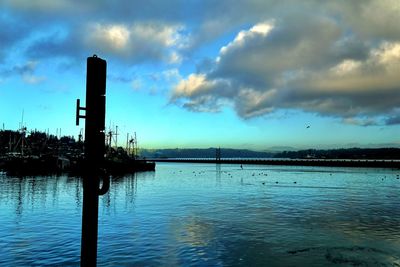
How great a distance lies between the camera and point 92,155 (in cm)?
982

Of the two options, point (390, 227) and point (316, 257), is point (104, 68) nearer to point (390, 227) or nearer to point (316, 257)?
point (316, 257)

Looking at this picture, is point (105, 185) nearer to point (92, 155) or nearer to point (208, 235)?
point (92, 155)

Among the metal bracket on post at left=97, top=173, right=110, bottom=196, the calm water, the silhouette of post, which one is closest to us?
the silhouette of post

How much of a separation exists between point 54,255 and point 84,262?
12750 millimetres

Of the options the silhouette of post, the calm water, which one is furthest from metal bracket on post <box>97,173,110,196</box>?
the calm water

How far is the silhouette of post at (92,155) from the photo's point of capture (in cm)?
972

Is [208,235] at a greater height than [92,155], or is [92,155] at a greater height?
[92,155]

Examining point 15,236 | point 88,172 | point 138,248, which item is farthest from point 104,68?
point 15,236

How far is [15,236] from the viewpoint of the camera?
25.9 meters

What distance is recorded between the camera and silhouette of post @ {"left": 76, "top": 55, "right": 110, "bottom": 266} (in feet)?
31.9

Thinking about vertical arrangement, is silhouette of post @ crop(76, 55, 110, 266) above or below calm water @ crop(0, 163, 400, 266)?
above

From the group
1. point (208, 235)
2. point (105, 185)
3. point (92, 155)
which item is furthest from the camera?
point (208, 235)

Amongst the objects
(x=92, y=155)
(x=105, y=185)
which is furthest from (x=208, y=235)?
(x=92, y=155)

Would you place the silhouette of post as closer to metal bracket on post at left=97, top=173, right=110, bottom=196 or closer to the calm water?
metal bracket on post at left=97, top=173, right=110, bottom=196
